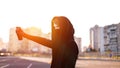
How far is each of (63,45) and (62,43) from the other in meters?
0.03

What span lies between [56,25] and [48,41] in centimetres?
20

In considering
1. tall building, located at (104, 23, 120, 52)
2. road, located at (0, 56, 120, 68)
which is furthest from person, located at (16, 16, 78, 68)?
tall building, located at (104, 23, 120, 52)

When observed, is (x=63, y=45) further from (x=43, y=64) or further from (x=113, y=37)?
(x=113, y=37)

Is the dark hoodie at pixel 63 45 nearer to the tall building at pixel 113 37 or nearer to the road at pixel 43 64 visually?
the road at pixel 43 64

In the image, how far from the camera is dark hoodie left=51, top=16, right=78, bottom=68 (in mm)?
3586

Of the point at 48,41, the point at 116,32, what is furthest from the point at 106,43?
the point at 48,41

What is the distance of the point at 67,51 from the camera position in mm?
3596

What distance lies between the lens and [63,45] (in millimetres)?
3652

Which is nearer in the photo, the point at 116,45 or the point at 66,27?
the point at 66,27

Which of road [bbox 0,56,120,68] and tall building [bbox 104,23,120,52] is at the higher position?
tall building [bbox 104,23,120,52]

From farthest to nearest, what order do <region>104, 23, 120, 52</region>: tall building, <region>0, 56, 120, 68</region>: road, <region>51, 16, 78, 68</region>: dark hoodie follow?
1. <region>104, 23, 120, 52</region>: tall building
2. <region>0, 56, 120, 68</region>: road
3. <region>51, 16, 78, 68</region>: dark hoodie

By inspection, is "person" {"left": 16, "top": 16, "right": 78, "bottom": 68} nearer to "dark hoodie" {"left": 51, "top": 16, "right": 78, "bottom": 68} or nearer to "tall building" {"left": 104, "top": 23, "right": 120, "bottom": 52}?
"dark hoodie" {"left": 51, "top": 16, "right": 78, "bottom": 68}

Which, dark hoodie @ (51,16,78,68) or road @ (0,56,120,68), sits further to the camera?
road @ (0,56,120,68)

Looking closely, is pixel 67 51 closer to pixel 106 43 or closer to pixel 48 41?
pixel 48 41
